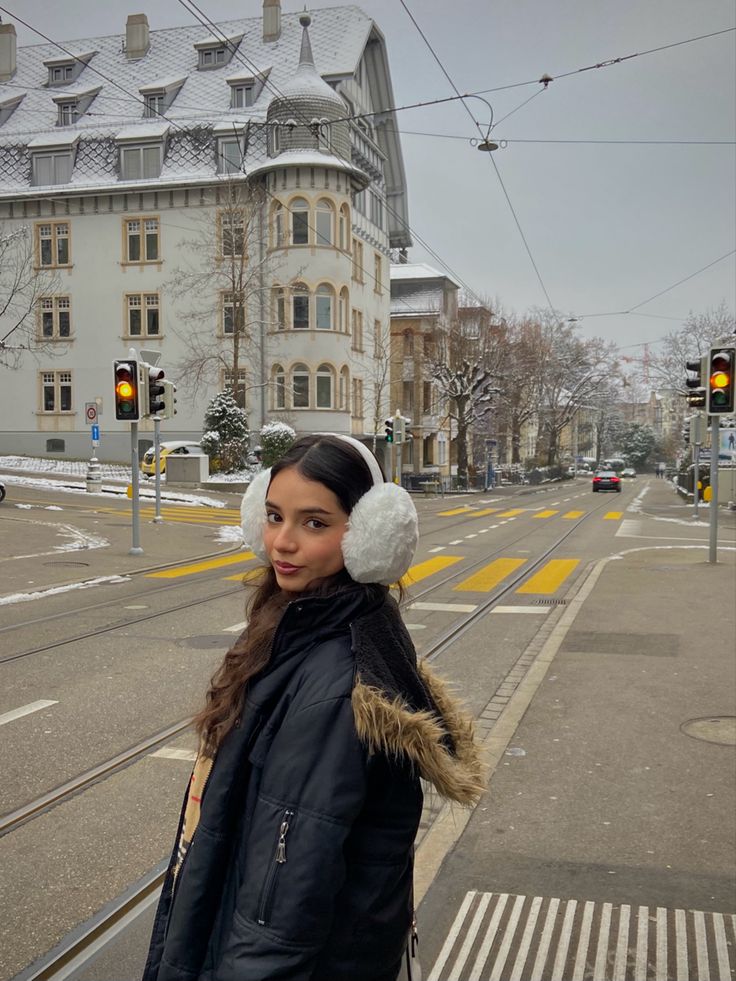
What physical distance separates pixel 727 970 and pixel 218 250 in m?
39.8

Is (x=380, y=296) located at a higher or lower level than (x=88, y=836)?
higher

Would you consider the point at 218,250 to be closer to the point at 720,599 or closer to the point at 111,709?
the point at 720,599

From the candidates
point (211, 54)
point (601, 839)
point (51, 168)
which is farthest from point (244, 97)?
point (601, 839)

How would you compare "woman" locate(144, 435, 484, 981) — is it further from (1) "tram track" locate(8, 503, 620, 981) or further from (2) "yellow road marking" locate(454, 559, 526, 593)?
(2) "yellow road marking" locate(454, 559, 526, 593)

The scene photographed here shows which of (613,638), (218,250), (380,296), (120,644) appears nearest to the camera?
(120,644)

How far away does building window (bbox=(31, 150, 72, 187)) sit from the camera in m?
42.2

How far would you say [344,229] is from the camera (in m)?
40.4

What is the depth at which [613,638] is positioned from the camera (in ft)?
30.8

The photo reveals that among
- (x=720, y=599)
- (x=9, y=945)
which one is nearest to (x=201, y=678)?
(x=9, y=945)

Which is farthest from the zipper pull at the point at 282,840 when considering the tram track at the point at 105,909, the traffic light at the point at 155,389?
the traffic light at the point at 155,389

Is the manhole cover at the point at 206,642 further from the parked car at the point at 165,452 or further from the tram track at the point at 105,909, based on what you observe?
the parked car at the point at 165,452

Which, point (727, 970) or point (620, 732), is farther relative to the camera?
point (620, 732)

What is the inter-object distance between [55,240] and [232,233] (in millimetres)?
10434

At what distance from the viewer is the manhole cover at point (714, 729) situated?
592 cm
